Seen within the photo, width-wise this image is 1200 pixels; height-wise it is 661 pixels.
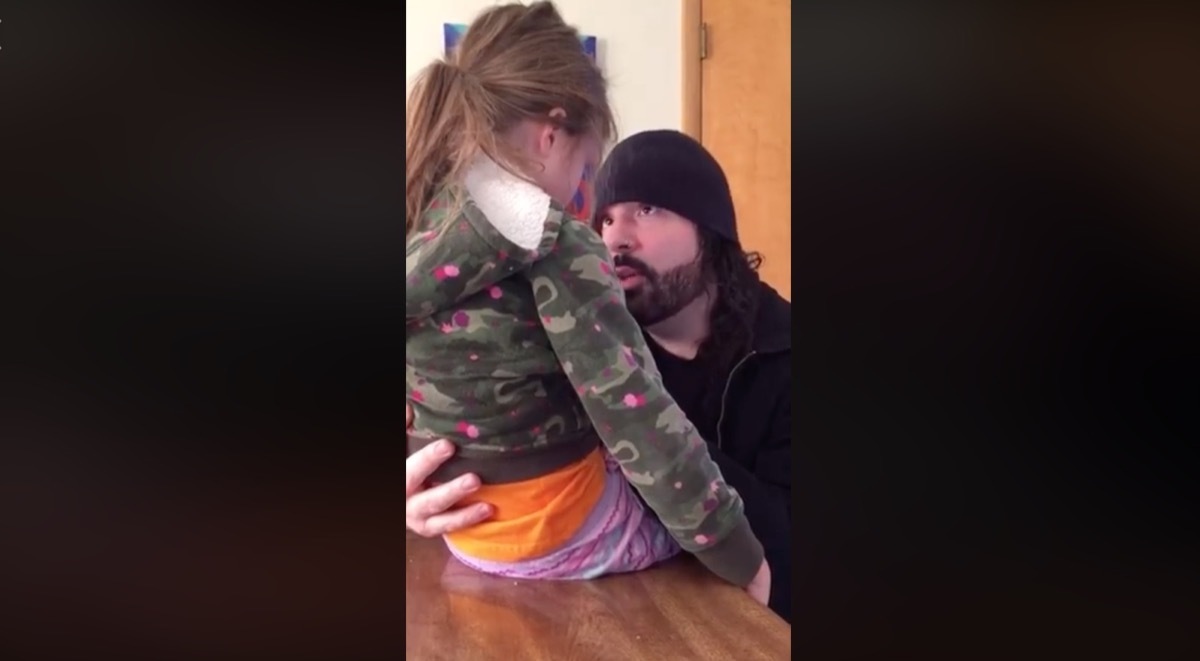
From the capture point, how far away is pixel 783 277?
4.43ft

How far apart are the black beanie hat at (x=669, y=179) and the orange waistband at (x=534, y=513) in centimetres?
31

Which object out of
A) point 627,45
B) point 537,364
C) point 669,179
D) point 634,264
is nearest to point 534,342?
point 537,364

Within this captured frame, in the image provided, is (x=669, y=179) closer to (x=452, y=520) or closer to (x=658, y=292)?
(x=658, y=292)

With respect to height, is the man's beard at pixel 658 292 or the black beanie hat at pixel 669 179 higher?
the black beanie hat at pixel 669 179

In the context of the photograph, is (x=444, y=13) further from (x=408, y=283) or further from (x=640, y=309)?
(x=640, y=309)

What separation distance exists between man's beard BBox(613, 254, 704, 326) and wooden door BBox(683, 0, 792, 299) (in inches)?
3.3

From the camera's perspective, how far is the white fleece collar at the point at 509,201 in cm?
130

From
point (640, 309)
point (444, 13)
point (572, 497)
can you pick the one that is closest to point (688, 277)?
point (640, 309)

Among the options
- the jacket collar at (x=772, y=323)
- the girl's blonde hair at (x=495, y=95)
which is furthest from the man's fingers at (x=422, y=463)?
the jacket collar at (x=772, y=323)

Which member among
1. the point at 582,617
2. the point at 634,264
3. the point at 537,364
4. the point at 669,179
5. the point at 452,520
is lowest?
the point at 582,617

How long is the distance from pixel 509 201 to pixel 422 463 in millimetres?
335

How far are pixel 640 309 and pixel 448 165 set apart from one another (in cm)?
29

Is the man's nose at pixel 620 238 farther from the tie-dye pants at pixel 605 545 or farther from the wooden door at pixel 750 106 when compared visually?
the tie-dye pants at pixel 605 545

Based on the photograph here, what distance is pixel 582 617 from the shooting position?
135 centimetres
